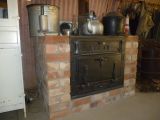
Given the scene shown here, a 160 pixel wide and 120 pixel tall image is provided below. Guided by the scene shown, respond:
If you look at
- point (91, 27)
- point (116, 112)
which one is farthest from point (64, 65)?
point (116, 112)

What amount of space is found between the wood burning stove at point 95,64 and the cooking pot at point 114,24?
98 millimetres

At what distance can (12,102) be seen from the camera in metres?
1.91

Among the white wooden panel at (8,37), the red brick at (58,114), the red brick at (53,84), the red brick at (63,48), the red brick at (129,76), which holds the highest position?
the white wooden panel at (8,37)

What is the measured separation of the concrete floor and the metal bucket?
3.23 feet

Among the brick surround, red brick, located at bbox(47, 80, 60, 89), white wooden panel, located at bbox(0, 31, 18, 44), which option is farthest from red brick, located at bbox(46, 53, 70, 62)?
white wooden panel, located at bbox(0, 31, 18, 44)

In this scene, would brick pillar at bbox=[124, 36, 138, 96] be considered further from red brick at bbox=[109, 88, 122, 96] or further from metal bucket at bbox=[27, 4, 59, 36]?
metal bucket at bbox=[27, 4, 59, 36]

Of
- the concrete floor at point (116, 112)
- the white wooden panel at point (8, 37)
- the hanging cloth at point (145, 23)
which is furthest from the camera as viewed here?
the hanging cloth at point (145, 23)

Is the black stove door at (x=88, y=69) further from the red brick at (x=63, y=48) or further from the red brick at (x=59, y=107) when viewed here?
the red brick at (x=59, y=107)

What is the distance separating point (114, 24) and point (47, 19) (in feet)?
3.00

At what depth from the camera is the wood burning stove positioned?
2.02m

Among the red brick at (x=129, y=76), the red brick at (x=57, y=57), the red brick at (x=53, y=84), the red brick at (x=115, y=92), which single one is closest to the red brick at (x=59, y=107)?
the red brick at (x=53, y=84)

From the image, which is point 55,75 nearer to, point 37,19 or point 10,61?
point 10,61

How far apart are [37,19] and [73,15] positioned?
806 millimetres

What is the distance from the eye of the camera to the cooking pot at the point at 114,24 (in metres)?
2.30
